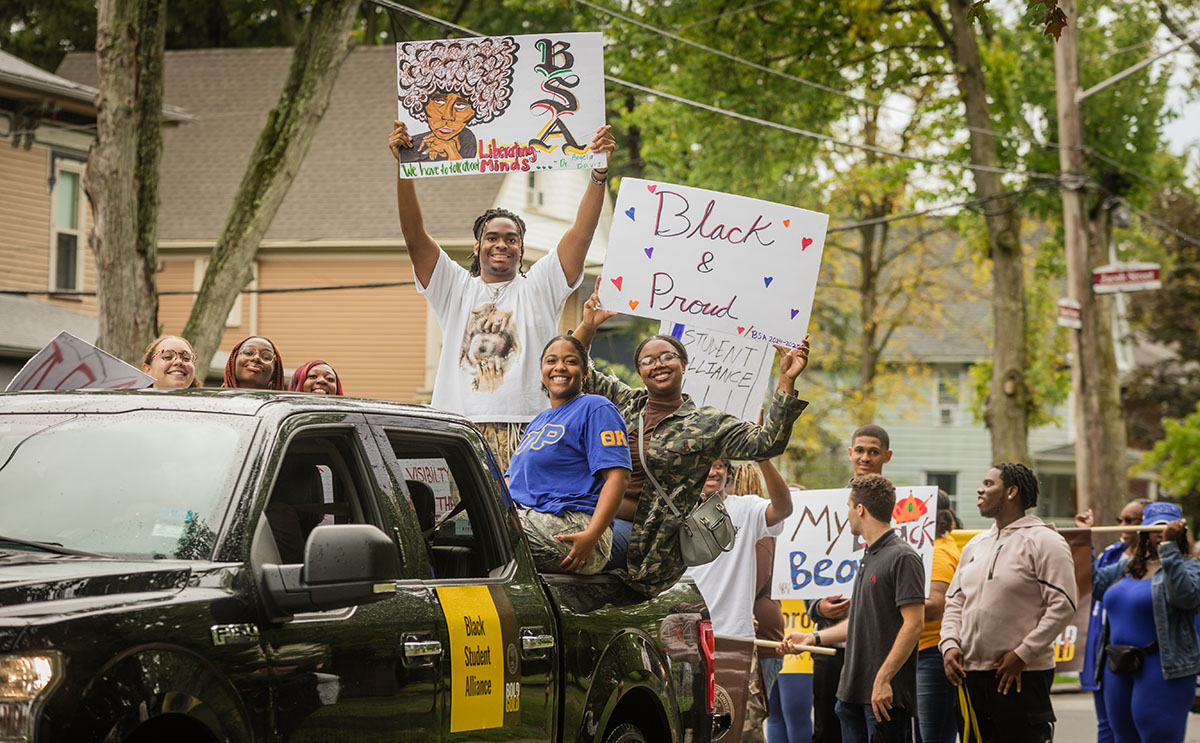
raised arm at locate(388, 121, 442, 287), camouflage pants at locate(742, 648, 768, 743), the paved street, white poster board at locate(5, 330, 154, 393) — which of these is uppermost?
raised arm at locate(388, 121, 442, 287)

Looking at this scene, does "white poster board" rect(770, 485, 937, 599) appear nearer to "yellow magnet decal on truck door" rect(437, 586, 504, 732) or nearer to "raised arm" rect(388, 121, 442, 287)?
"raised arm" rect(388, 121, 442, 287)

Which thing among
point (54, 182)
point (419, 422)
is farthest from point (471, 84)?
point (54, 182)

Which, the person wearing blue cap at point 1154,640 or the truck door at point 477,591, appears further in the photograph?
the person wearing blue cap at point 1154,640

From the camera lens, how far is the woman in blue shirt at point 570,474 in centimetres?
609

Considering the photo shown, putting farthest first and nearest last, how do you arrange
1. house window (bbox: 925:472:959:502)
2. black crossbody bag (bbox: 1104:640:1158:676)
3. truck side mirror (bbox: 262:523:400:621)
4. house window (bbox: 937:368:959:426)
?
house window (bbox: 925:472:959:502), house window (bbox: 937:368:959:426), black crossbody bag (bbox: 1104:640:1158:676), truck side mirror (bbox: 262:523:400:621)

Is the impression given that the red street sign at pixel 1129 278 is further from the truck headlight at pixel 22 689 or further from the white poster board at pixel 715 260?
the truck headlight at pixel 22 689

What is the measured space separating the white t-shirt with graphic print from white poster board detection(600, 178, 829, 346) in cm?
114

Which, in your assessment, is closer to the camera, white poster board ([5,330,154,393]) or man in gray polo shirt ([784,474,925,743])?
white poster board ([5,330,154,393])

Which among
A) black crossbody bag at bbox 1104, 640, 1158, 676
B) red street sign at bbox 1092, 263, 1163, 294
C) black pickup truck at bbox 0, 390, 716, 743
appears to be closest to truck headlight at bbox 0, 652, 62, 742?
black pickup truck at bbox 0, 390, 716, 743

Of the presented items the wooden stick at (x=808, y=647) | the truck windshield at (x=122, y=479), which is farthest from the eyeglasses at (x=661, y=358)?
the truck windshield at (x=122, y=479)

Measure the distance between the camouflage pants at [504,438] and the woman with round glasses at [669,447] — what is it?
0.54m

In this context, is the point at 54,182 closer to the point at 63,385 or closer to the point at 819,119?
the point at 819,119

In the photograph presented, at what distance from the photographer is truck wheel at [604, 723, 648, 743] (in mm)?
6137

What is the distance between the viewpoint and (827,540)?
10.1 metres
